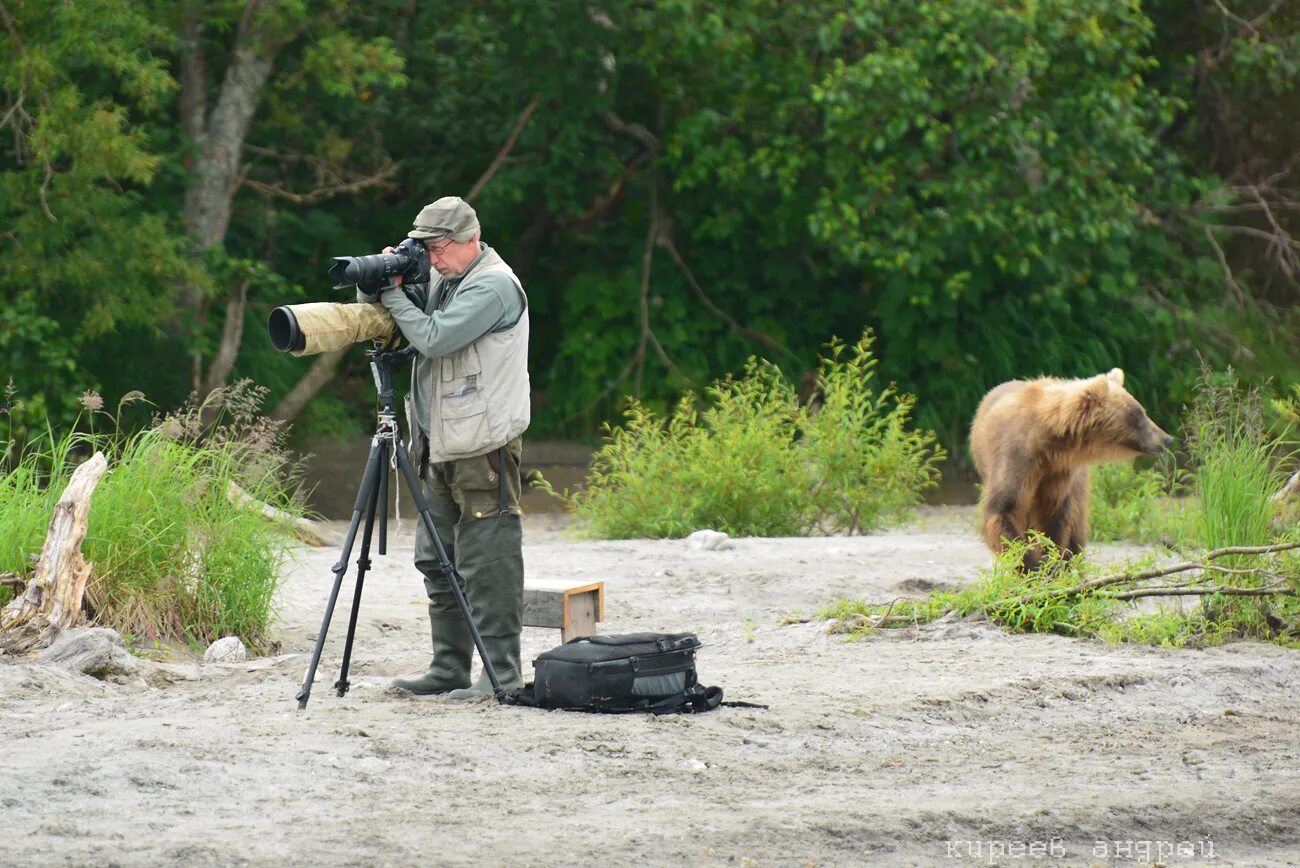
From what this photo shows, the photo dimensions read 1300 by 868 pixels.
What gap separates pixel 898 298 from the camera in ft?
55.6

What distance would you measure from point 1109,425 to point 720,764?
4068 millimetres

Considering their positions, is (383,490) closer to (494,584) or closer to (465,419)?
(465,419)

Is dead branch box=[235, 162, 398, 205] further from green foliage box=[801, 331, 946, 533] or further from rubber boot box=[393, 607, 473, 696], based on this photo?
rubber boot box=[393, 607, 473, 696]

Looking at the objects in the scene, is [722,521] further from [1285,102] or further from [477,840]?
[1285,102]

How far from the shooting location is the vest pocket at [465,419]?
582 centimetres

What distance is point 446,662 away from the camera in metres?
6.15

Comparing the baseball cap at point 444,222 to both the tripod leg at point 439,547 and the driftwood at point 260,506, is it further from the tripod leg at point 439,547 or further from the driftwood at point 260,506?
the driftwood at point 260,506

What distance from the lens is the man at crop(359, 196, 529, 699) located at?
19.1ft

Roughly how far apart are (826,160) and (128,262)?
6314 millimetres

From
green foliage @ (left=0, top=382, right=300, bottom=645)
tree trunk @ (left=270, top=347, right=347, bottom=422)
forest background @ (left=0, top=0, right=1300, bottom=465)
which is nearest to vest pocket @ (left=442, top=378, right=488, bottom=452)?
green foliage @ (left=0, top=382, right=300, bottom=645)

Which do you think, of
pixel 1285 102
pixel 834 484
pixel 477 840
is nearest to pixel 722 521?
pixel 834 484

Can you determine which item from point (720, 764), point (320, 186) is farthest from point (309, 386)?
point (720, 764)

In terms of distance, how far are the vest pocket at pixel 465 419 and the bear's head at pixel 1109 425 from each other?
3.79 m

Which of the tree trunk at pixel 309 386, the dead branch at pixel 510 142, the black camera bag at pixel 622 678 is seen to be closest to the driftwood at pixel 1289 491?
the black camera bag at pixel 622 678
